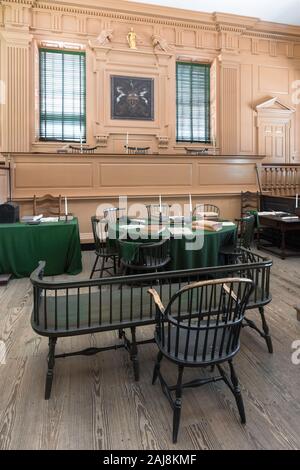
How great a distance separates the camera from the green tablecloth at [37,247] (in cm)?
396

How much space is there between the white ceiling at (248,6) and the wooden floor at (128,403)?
7006 millimetres

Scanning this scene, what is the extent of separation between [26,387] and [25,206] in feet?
13.0

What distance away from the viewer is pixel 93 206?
18.8 feet

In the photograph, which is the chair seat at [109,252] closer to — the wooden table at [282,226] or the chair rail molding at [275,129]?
the wooden table at [282,226]

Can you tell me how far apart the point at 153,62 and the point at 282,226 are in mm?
4536

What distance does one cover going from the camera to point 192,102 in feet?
24.7

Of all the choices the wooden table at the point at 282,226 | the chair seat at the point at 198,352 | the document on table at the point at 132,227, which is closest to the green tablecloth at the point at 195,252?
the document on table at the point at 132,227

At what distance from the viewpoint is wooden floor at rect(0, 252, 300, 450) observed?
1569 millimetres

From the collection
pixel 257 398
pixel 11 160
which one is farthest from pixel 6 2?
pixel 257 398

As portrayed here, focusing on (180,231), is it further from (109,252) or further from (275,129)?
(275,129)

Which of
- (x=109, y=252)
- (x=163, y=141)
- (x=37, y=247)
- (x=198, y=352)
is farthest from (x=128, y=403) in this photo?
(x=163, y=141)

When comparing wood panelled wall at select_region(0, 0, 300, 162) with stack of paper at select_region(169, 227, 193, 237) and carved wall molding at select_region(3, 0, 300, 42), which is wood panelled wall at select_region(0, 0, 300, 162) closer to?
carved wall molding at select_region(3, 0, 300, 42)
